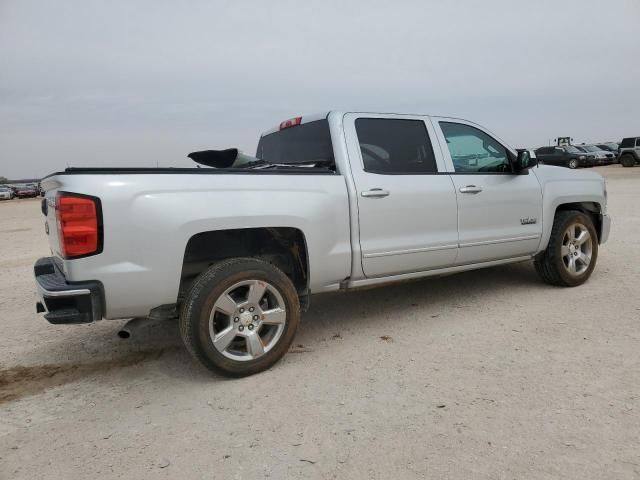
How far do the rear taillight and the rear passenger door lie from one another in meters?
1.83

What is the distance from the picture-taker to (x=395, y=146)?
4062mm

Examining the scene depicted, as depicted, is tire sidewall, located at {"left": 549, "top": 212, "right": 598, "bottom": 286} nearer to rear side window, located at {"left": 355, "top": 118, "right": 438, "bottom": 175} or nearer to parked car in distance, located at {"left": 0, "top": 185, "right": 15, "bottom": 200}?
rear side window, located at {"left": 355, "top": 118, "right": 438, "bottom": 175}

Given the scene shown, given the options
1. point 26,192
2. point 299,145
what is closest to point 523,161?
point 299,145

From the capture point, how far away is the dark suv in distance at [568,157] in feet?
98.7

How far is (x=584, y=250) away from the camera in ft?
16.9

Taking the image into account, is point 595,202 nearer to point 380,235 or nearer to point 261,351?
point 380,235

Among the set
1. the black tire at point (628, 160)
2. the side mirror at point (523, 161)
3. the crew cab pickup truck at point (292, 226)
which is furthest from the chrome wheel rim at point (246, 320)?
the black tire at point (628, 160)

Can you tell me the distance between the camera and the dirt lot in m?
2.25

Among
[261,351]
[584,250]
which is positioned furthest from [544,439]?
[584,250]

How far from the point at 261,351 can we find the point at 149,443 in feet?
3.07

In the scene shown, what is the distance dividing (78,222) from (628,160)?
3453 cm

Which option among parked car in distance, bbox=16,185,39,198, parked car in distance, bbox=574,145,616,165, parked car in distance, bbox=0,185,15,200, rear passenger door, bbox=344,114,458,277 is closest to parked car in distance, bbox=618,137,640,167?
parked car in distance, bbox=574,145,616,165

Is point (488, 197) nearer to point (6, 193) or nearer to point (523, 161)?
point (523, 161)

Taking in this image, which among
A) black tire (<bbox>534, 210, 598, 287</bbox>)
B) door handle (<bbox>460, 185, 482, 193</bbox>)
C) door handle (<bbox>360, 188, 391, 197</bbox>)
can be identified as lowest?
black tire (<bbox>534, 210, 598, 287</bbox>)
